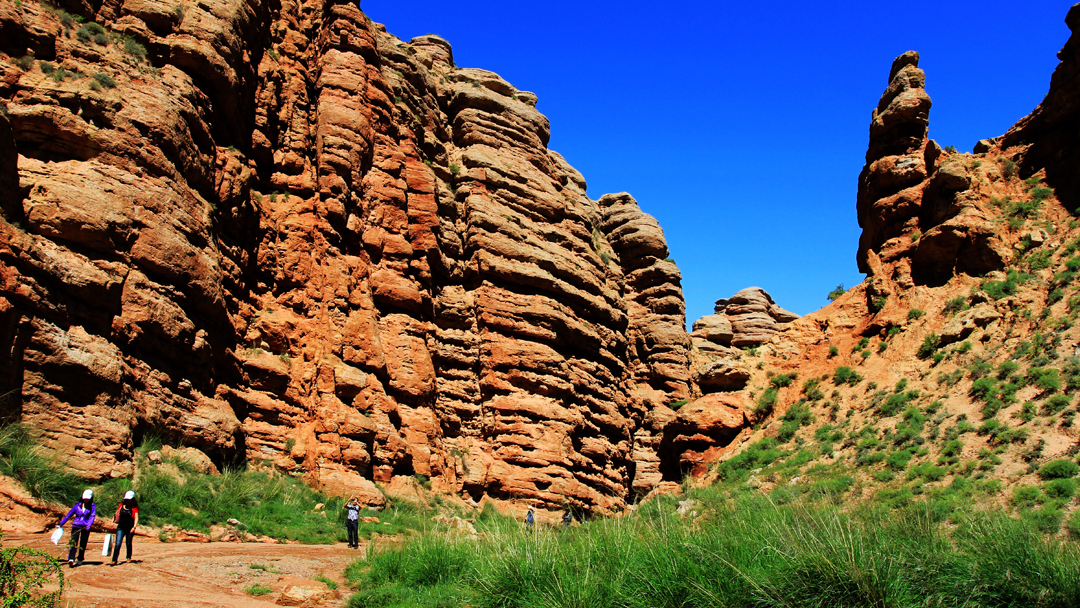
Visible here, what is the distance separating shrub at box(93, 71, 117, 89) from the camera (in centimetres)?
1828

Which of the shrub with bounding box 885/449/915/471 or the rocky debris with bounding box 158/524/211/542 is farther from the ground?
the shrub with bounding box 885/449/915/471

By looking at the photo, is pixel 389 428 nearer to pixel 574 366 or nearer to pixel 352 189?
pixel 352 189

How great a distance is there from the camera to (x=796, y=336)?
34375 mm

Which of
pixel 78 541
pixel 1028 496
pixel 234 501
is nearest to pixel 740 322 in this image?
pixel 1028 496

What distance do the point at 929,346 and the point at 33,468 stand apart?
29199 mm

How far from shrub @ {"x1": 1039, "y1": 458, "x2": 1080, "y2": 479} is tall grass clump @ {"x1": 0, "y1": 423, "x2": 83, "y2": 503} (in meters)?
22.5

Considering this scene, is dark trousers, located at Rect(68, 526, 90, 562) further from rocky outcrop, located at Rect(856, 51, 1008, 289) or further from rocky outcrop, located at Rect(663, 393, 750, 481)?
rocky outcrop, located at Rect(856, 51, 1008, 289)

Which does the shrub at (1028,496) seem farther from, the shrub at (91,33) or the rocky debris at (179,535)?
the shrub at (91,33)

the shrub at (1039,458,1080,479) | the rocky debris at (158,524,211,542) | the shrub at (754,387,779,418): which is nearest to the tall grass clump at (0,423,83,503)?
the rocky debris at (158,524,211,542)

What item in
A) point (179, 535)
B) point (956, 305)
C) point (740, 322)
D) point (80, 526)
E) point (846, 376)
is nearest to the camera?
point (80, 526)

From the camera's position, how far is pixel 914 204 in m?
30.4

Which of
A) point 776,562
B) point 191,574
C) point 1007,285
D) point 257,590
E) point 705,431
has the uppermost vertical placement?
point 1007,285

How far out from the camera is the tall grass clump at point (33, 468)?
40.7 feet

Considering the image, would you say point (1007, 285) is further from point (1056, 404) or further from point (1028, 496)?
point (1028, 496)
